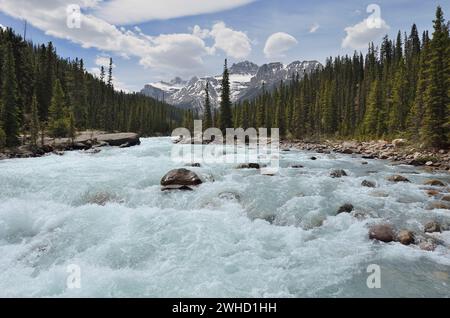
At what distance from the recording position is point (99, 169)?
22.7 meters

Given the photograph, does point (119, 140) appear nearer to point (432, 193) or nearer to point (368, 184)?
point (368, 184)

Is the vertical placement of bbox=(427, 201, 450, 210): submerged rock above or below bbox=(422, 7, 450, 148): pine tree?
below

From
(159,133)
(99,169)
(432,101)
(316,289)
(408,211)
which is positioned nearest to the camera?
(316,289)

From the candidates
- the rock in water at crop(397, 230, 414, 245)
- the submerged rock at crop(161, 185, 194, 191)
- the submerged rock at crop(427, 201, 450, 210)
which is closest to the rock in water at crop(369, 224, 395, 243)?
the rock in water at crop(397, 230, 414, 245)

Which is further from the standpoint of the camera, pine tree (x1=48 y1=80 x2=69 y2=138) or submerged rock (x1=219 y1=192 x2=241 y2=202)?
pine tree (x1=48 y1=80 x2=69 y2=138)

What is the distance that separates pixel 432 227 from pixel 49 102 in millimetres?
70540

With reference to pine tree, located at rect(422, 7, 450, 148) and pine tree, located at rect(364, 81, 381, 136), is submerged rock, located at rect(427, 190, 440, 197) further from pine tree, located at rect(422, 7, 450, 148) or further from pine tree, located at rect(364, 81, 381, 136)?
pine tree, located at rect(364, 81, 381, 136)

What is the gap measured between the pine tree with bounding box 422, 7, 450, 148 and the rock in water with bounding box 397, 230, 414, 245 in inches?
1109

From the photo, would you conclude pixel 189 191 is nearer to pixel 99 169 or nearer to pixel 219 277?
pixel 219 277

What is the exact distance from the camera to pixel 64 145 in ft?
142

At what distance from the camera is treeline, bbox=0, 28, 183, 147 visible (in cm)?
3941

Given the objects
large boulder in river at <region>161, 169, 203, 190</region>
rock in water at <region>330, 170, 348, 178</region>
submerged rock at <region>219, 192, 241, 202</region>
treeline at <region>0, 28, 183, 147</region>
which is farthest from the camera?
treeline at <region>0, 28, 183, 147</region>

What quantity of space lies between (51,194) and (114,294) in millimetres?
10452

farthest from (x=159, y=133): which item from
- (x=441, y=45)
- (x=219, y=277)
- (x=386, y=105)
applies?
(x=219, y=277)
